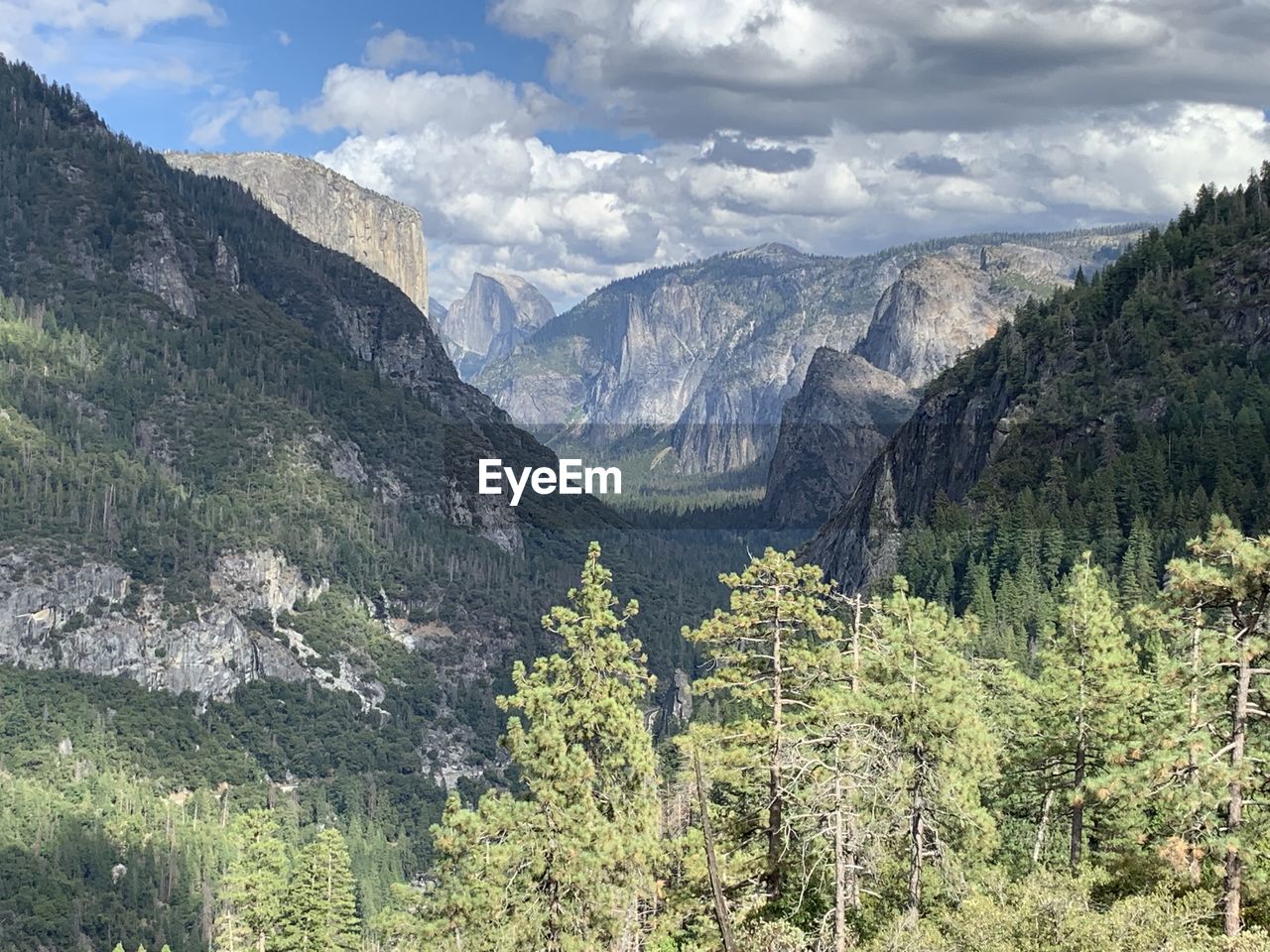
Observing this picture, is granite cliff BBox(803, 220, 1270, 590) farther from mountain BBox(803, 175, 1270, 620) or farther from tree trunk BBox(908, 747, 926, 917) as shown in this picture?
tree trunk BBox(908, 747, 926, 917)

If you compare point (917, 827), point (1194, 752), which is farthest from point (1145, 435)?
point (1194, 752)

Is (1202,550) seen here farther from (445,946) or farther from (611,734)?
(445,946)

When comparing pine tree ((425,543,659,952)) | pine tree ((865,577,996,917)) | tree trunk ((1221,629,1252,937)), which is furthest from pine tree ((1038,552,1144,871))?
pine tree ((425,543,659,952))

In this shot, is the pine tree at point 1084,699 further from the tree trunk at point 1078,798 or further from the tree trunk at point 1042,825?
the tree trunk at point 1042,825

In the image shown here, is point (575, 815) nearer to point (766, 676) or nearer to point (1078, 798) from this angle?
point (766, 676)

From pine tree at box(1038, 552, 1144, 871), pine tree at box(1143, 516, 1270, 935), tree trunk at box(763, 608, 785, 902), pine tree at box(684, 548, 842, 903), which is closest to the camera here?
pine tree at box(1143, 516, 1270, 935)

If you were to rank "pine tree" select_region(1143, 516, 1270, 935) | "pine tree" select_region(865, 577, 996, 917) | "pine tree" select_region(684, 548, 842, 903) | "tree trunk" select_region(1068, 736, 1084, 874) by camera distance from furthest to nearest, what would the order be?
"tree trunk" select_region(1068, 736, 1084, 874)
"pine tree" select_region(684, 548, 842, 903)
"pine tree" select_region(865, 577, 996, 917)
"pine tree" select_region(1143, 516, 1270, 935)

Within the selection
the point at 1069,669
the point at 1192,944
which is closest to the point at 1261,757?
the point at 1192,944
